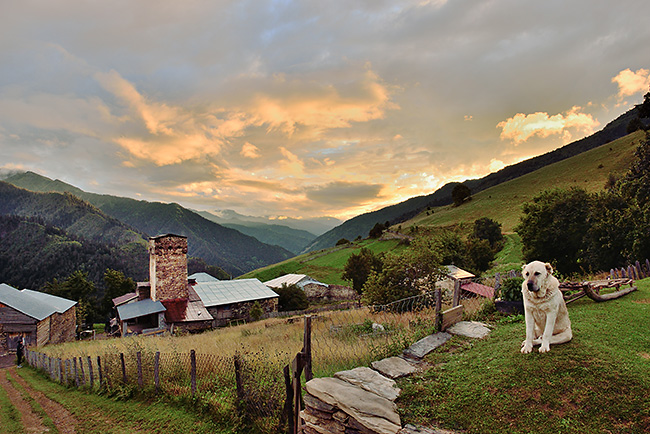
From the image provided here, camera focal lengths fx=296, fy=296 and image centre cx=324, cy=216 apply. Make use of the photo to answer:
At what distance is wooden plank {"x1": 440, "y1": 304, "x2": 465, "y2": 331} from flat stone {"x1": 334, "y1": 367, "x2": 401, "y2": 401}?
2.98 m

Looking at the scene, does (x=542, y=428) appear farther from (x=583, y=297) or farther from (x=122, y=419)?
(x=122, y=419)

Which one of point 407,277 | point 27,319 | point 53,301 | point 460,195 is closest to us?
point 407,277

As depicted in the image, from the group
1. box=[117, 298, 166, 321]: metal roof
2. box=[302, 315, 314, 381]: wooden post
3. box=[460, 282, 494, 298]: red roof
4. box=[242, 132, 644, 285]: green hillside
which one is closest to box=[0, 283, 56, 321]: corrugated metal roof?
box=[117, 298, 166, 321]: metal roof

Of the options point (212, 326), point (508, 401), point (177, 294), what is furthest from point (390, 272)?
point (177, 294)

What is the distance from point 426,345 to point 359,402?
291 centimetres

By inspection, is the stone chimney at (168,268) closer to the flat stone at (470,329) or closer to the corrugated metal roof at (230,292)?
the corrugated metal roof at (230,292)

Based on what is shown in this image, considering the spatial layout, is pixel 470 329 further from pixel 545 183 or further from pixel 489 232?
pixel 545 183

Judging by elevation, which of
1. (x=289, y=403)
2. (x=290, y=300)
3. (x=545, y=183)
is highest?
(x=545, y=183)

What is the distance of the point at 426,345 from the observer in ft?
22.1

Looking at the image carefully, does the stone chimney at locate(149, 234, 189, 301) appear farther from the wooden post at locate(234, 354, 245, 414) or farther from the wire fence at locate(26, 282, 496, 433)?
the wooden post at locate(234, 354, 245, 414)

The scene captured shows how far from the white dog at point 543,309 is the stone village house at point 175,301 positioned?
83.6ft

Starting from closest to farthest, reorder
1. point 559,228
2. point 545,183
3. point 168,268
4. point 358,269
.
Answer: point 559,228, point 168,268, point 358,269, point 545,183

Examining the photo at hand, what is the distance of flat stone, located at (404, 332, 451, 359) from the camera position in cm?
635

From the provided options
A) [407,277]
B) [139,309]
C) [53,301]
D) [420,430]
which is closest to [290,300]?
[139,309]
